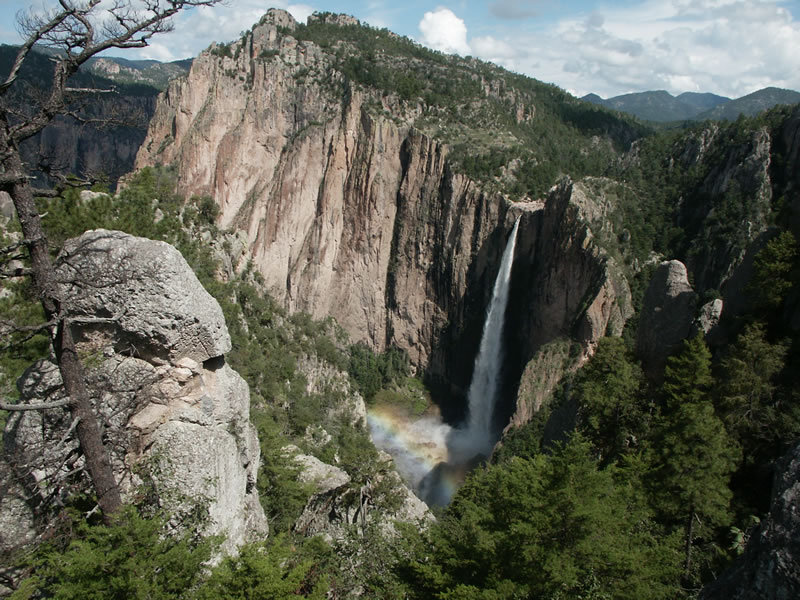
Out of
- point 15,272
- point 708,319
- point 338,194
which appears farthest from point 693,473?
point 338,194

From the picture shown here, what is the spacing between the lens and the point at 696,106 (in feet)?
644

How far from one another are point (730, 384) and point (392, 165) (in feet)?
139

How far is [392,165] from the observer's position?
54312mm

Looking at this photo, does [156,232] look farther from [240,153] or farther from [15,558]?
[240,153]

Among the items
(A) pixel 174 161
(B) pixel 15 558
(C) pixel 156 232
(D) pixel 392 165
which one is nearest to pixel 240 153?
(A) pixel 174 161

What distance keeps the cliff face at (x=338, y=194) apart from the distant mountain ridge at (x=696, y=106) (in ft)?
314

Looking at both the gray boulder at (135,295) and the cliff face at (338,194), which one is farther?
the cliff face at (338,194)

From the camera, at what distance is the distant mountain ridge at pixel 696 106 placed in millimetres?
137188

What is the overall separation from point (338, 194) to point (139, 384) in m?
49.2

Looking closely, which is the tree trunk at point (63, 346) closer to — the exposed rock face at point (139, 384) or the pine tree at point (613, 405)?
the exposed rock face at point (139, 384)

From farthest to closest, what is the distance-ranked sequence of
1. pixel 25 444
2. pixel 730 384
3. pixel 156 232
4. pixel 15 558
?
pixel 156 232
pixel 730 384
pixel 25 444
pixel 15 558

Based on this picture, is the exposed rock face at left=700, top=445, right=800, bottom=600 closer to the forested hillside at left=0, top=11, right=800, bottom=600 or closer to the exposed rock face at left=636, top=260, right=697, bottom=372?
the forested hillside at left=0, top=11, right=800, bottom=600

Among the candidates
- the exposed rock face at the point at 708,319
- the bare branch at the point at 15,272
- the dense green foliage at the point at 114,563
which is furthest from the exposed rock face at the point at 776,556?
the exposed rock face at the point at 708,319

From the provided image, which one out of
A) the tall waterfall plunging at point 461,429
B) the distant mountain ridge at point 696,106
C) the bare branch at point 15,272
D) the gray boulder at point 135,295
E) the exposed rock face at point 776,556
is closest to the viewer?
A: the exposed rock face at point 776,556
